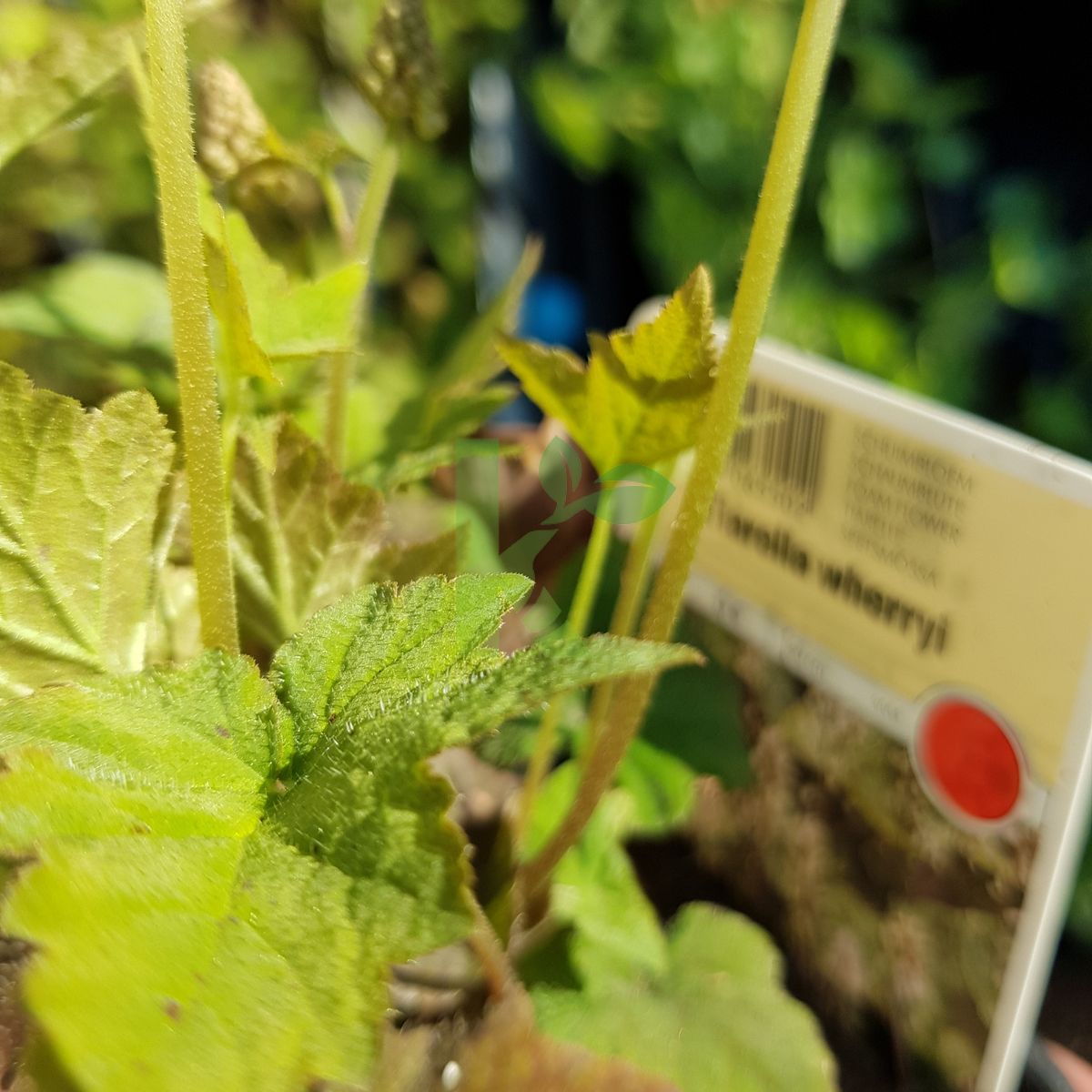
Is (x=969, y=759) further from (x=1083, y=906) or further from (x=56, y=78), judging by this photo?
(x=56, y=78)

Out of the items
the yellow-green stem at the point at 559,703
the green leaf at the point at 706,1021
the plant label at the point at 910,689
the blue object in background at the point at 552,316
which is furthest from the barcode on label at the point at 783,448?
the blue object in background at the point at 552,316

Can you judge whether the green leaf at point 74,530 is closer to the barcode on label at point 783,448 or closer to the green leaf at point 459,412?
the green leaf at point 459,412

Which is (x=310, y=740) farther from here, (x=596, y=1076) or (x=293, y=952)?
(x=596, y=1076)

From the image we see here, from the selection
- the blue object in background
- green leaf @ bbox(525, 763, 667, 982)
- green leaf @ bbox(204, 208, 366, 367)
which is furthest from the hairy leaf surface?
the blue object in background

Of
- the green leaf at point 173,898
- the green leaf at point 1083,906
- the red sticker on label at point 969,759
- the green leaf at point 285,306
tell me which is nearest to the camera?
the green leaf at point 173,898

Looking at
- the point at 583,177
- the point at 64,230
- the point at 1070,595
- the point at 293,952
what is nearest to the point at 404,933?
the point at 293,952

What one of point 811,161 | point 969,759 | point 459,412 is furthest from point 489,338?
point 811,161
